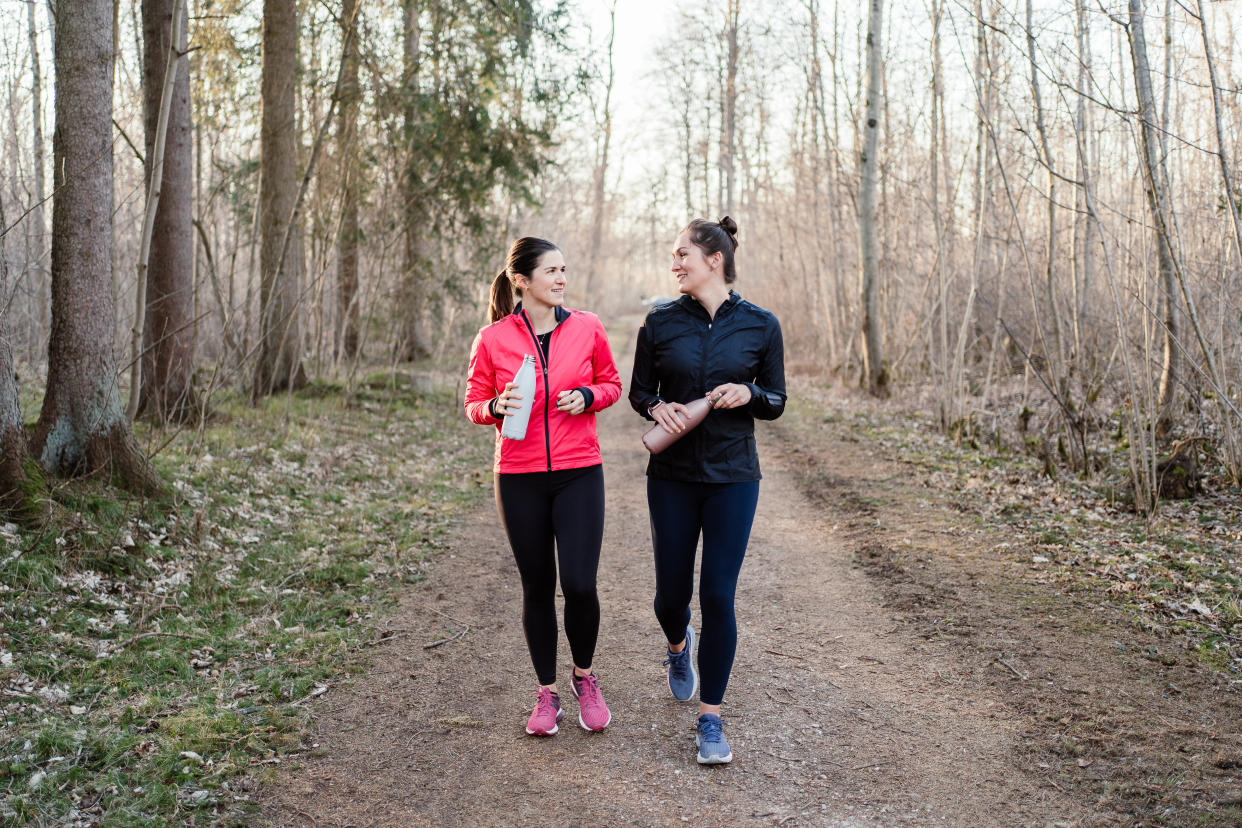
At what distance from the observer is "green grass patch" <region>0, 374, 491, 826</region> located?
319 cm

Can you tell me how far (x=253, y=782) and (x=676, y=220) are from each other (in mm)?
36771

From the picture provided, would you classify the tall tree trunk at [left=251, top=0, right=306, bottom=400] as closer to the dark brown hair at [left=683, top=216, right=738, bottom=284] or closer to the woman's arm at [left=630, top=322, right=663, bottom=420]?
the woman's arm at [left=630, top=322, right=663, bottom=420]

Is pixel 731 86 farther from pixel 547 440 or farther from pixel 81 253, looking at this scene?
pixel 547 440

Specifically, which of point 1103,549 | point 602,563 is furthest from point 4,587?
point 1103,549

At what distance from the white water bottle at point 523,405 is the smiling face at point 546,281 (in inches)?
11.0

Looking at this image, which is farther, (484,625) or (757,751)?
(484,625)

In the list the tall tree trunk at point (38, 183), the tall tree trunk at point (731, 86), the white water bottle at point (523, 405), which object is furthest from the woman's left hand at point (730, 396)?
the tall tree trunk at point (731, 86)

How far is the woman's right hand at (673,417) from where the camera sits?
10.6ft

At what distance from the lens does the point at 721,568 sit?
333cm

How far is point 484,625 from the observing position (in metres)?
5.06

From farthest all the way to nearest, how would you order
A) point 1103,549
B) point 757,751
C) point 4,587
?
point 1103,549 → point 4,587 → point 757,751

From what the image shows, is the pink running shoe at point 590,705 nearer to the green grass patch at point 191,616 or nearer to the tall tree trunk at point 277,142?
the green grass patch at point 191,616

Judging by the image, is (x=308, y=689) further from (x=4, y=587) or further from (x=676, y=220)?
(x=676, y=220)

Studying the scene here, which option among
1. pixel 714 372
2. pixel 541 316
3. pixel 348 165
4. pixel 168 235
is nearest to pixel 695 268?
pixel 714 372
